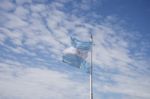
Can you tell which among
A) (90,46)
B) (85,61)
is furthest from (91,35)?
(85,61)

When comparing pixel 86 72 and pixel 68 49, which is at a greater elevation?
pixel 68 49

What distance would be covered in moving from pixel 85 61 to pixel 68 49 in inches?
77.5

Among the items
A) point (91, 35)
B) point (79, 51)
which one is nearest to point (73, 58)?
point (79, 51)

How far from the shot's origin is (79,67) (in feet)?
75.4

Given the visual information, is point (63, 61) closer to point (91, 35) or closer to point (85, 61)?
point (85, 61)

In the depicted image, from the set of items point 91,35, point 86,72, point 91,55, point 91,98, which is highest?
point 91,35

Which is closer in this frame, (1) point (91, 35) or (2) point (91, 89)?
(2) point (91, 89)

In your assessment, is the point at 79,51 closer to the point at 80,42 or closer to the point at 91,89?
the point at 80,42

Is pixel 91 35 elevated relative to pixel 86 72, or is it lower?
elevated

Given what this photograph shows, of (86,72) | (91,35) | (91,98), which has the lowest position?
(91,98)

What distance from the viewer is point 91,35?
24.5m

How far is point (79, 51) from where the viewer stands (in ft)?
76.9

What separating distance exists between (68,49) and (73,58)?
0.97 metres

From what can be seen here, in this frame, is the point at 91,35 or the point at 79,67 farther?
the point at 91,35
